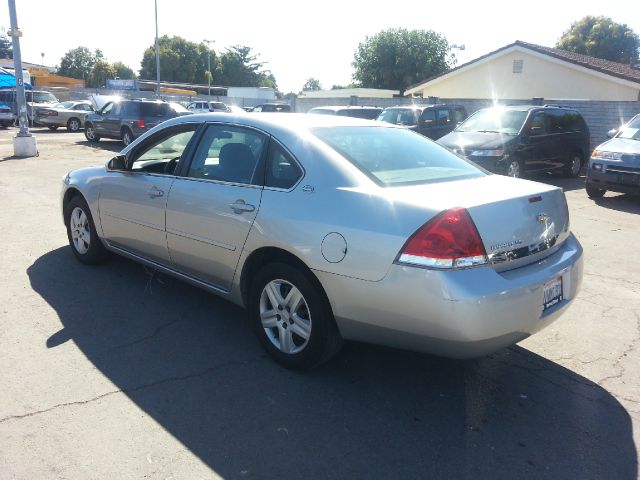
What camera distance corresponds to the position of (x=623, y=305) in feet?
16.0

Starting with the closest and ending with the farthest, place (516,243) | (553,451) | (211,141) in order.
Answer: (553,451), (516,243), (211,141)

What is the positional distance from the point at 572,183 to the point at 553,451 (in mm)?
11490

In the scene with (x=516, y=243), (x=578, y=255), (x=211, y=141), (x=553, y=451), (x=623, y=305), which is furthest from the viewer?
(x=623, y=305)

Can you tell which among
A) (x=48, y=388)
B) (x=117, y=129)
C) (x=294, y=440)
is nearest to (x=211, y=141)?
(x=48, y=388)

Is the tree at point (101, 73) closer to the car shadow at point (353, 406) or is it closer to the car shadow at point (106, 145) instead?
the car shadow at point (106, 145)

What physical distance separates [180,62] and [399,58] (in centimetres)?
5398

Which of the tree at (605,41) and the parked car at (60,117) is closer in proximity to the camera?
the parked car at (60,117)

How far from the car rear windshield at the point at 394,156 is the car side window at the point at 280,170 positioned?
26cm

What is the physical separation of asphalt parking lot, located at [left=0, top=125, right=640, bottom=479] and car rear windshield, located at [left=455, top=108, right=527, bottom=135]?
7.67m

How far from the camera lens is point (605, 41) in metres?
51.6

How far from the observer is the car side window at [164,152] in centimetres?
450

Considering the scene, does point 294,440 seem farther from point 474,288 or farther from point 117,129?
point 117,129

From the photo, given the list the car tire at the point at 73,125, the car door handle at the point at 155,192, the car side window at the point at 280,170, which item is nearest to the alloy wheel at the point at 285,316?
the car side window at the point at 280,170

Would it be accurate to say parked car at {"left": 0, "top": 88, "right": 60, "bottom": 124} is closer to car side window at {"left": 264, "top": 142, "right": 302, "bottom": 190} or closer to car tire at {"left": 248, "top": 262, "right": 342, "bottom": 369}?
car side window at {"left": 264, "top": 142, "right": 302, "bottom": 190}
